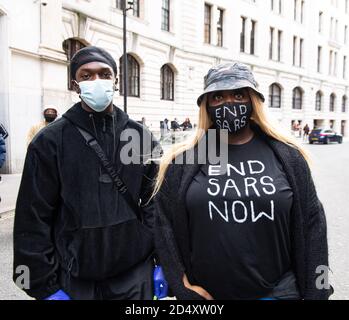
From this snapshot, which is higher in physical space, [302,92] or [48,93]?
[302,92]

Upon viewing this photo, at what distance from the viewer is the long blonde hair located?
2.01m

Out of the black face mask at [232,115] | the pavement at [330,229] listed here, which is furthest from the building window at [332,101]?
the black face mask at [232,115]

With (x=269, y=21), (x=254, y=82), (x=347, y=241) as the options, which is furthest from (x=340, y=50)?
(x=254, y=82)

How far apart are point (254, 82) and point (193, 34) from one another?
86.1 feet

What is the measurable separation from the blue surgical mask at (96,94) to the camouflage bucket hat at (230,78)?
0.70m

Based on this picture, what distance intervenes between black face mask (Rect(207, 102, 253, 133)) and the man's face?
0.79 metres

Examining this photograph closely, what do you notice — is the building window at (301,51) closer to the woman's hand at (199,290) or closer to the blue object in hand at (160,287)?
the blue object in hand at (160,287)

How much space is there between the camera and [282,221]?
1.88m

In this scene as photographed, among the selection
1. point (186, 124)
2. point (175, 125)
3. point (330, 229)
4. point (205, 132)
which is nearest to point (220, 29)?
point (186, 124)

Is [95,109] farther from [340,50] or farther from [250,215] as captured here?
[340,50]

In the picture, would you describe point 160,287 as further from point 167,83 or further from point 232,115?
point 167,83

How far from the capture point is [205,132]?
6.91 ft

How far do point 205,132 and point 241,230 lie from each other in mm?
565

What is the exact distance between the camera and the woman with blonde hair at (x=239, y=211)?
1850 mm
